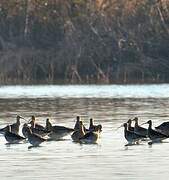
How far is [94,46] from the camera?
74.8 metres

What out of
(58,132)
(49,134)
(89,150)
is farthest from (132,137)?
(49,134)

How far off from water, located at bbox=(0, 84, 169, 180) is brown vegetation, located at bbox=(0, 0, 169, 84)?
24430 millimetres

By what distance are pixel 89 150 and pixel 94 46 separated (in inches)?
1992

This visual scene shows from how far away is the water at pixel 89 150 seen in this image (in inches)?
802

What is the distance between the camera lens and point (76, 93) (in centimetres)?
5481

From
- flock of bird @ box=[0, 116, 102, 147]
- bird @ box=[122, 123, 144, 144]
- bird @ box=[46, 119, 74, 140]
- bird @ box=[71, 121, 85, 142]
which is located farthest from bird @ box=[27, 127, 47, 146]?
bird @ box=[122, 123, 144, 144]

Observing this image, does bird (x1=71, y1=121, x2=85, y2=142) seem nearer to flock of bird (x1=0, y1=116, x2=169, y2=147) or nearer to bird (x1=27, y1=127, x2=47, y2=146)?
flock of bird (x1=0, y1=116, x2=169, y2=147)

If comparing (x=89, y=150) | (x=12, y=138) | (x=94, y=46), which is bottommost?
(x=89, y=150)

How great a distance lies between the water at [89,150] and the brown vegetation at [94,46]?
24.4 metres

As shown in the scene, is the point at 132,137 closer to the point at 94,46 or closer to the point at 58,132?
the point at 58,132

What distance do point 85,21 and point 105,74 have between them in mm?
6947

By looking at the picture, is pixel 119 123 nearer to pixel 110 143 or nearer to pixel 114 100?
pixel 110 143

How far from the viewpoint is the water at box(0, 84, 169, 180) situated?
2038cm

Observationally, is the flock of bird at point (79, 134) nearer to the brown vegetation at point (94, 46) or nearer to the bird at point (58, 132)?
the bird at point (58, 132)
